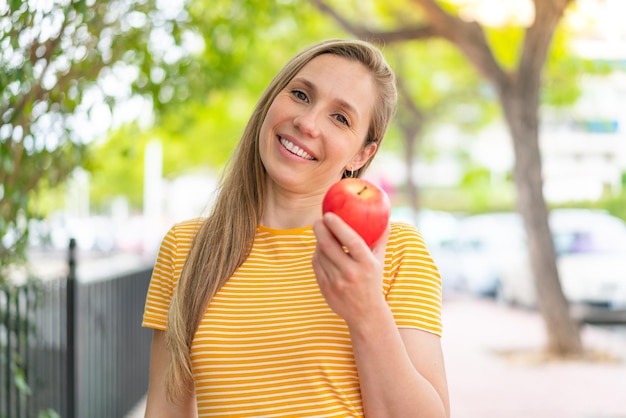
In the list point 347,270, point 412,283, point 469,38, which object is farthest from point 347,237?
point 469,38

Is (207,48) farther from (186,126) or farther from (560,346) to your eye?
(560,346)

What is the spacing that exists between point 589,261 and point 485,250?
5.07 metres

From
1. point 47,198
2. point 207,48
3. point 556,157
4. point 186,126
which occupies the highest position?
point 556,157

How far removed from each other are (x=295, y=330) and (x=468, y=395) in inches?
303

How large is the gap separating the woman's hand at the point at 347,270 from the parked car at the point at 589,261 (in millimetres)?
12027

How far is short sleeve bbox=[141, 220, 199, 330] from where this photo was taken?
2.29 metres

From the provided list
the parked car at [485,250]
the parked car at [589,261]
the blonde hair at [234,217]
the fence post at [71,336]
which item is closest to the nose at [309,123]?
the blonde hair at [234,217]

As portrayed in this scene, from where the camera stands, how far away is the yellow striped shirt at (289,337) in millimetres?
2020

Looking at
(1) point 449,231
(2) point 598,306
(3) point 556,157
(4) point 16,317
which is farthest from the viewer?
(3) point 556,157

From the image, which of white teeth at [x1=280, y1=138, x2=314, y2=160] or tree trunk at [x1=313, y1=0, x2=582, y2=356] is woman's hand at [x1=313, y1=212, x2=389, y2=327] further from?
tree trunk at [x1=313, y1=0, x2=582, y2=356]

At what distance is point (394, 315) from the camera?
2035 millimetres

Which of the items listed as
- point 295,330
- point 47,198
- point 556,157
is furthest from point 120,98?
point 556,157

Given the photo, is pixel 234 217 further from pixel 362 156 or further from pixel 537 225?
pixel 537 225

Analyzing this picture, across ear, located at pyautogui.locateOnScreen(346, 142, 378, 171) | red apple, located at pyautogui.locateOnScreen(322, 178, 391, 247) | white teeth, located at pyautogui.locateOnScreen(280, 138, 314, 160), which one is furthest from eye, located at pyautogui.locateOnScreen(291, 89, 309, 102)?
red apple, located at pyautogui.locateOnScreen(322, 178, 391, 247)
